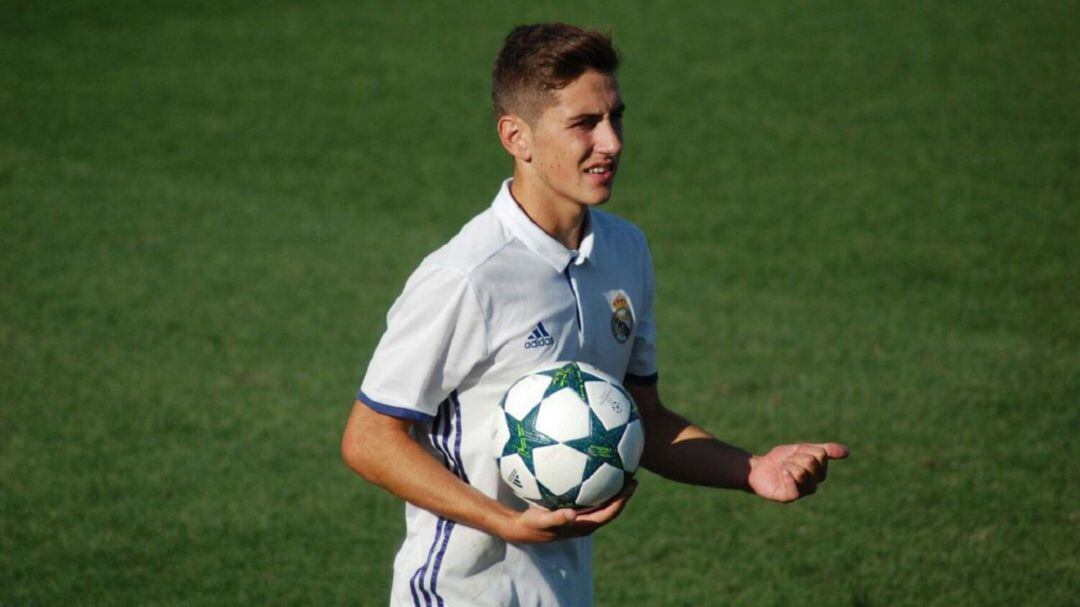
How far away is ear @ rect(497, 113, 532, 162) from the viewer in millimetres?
3514

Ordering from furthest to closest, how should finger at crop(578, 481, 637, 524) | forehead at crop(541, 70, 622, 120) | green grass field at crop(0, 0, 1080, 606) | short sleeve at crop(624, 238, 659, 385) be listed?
green grass field at crop(0, 0, 1080, 606)
short sleeve at crop(624, 238, 659, 385)
forehead at crop(541, 70, 622, 120)
finger at crop(578, 481, 637, 524)

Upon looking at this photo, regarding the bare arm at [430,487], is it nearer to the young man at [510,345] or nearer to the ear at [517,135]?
the young man at [510,345]

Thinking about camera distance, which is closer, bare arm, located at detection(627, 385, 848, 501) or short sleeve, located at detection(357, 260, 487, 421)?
short sleeve, located at detection(357, 260, 487, 421)

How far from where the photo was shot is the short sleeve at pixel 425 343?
10.9 feet

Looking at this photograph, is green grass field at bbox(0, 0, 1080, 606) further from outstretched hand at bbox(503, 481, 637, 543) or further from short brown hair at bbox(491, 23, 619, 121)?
short brown hair at bbox(491, 23, 619, 121)

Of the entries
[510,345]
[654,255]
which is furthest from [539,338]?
[654,255]

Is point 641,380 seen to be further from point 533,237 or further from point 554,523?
point 554,523

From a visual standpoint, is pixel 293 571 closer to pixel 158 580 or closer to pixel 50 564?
pixel 158 580

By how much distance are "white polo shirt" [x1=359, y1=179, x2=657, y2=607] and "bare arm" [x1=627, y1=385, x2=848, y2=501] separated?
0.34m

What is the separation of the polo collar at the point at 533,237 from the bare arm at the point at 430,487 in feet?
1.97

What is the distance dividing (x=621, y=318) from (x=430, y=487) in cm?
81

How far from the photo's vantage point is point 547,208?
3.59 meters

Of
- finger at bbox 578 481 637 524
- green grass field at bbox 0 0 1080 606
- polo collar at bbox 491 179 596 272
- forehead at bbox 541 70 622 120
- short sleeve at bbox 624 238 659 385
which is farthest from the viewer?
green grass field at bbox 0 0 1080 606

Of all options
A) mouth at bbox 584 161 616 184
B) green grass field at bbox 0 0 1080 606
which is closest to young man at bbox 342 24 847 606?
mouth at bbox 584 161 616 184
